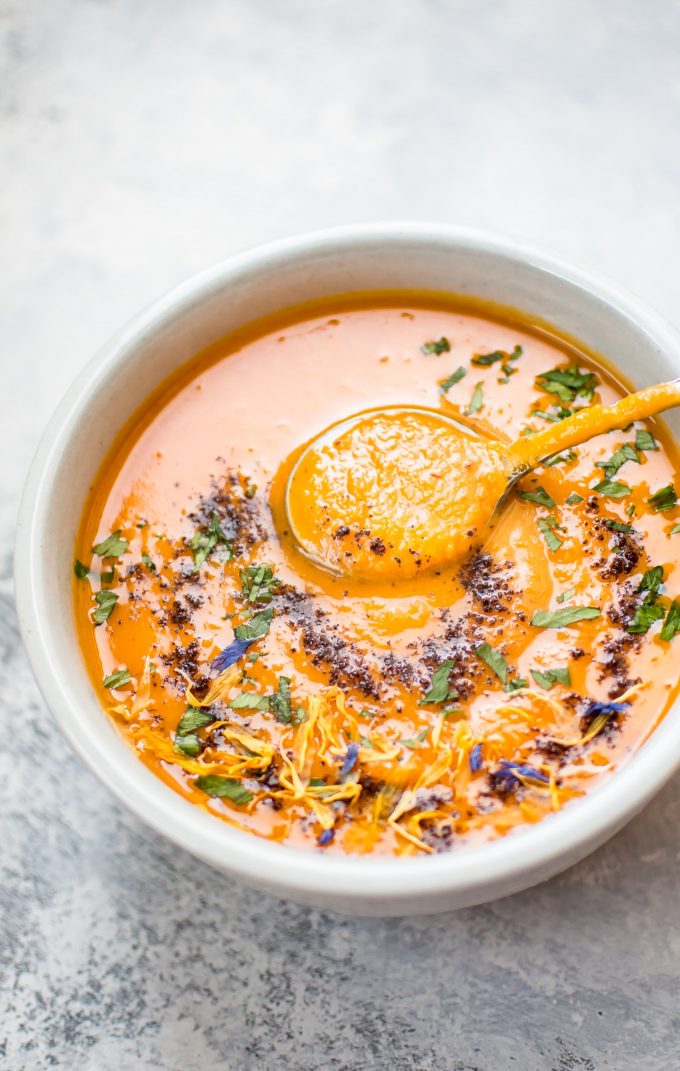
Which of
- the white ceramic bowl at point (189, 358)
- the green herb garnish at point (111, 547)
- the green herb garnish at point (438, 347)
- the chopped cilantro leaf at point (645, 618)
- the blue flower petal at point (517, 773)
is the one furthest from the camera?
the green herb garnish at point (438, 347)

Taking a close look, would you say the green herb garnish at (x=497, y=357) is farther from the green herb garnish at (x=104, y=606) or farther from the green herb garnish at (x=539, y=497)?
the green herb garnish at (x=104, y=606)

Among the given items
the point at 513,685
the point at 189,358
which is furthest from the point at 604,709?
the point at 189,358

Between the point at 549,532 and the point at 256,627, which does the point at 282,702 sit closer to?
the point at 256,627

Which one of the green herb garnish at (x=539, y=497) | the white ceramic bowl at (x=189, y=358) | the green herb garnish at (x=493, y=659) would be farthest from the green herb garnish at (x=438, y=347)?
the green herb garnish at (x=493, y=659)

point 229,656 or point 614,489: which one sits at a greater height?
point 614,489

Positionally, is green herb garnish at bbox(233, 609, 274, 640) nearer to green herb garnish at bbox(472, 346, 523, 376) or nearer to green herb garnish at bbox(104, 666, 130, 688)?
green herb garnish at bbox(104, 666, 130, 688)

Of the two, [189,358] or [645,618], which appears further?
[189,358]
